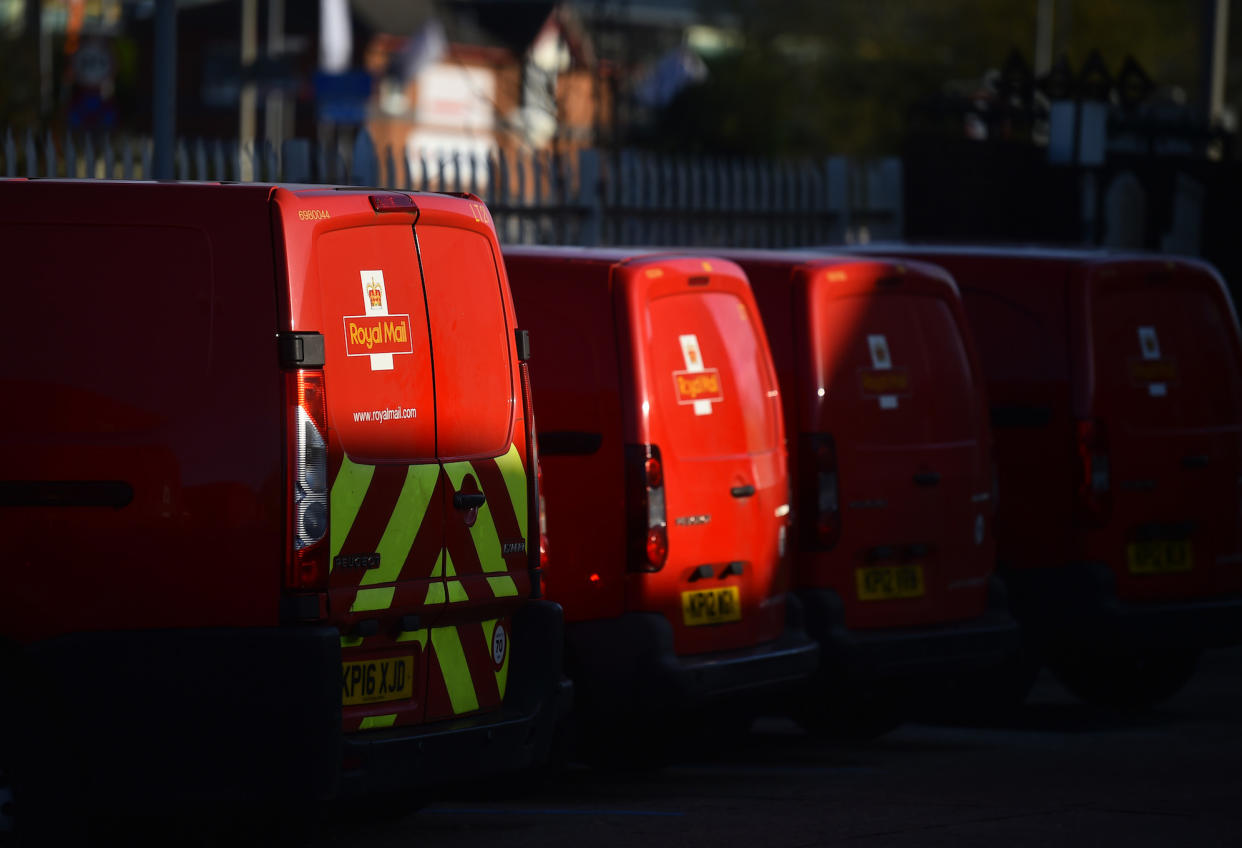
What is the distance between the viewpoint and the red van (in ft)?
33.3

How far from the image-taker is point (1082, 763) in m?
9.23

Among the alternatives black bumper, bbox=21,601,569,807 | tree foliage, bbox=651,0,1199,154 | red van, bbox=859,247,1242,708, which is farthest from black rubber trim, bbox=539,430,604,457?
tree foliage, bbox=651,0,1199,154

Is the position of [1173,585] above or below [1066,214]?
below

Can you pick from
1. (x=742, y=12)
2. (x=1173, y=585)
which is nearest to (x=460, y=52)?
(x=742, y=12)

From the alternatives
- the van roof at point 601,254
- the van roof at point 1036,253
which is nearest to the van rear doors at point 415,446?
the van roof at point 601,254

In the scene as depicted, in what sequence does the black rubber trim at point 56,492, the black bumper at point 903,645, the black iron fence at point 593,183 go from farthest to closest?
the black iron fence at point 593,183, the black bumper at point 903,645, the black rubber trim at point 56,492

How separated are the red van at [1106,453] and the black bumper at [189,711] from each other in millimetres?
4954

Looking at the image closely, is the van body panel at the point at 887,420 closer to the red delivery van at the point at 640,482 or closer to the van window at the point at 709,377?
the van window at the point at 709,377

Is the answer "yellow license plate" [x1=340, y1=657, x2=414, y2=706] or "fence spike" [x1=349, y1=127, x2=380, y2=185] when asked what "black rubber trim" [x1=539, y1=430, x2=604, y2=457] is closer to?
"yellow license plate" [x1=340, y1=657, x2=414, y2=706]

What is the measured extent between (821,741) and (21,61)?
75.4 ft

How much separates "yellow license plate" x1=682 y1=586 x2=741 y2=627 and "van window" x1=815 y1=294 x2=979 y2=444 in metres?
0.92

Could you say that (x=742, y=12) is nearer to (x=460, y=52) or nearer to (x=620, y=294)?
(x=460, y=52)

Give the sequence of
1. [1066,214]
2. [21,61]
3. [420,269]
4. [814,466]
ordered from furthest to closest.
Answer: [21,61]
[1066,214]
[814,466]
[420,269]

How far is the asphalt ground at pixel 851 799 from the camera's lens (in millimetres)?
7285
